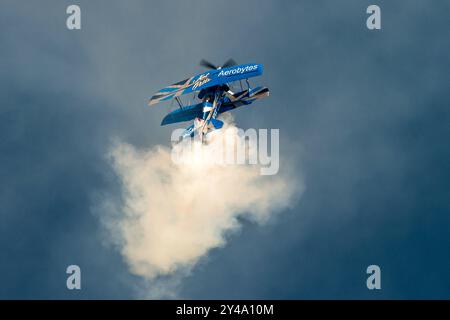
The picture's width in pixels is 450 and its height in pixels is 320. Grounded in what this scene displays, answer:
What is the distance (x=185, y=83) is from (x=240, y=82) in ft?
26.3

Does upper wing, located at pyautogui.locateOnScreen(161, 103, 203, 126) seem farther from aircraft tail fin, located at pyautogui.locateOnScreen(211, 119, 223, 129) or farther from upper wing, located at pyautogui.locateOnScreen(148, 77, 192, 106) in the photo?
aircraft tail fin, located at pyautogui.locateOnScreen(211, 119, 223, 129)

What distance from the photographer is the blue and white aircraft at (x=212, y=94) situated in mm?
97500

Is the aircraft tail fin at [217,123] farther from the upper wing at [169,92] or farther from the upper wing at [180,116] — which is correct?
the upper wing at [169,92]

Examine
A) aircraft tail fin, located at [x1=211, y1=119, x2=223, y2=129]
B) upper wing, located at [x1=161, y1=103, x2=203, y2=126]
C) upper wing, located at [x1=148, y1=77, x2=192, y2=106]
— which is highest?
upper wing, located at [x1=148, y1=77, x2=192, y2=106]

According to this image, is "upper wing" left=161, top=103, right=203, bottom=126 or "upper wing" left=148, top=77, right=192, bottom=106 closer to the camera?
"upper wing" left=148, top=77, right=192, bottom=106

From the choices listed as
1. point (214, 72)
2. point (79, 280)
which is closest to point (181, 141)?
point (214, 72)

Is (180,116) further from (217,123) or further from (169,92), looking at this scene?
(217,123)

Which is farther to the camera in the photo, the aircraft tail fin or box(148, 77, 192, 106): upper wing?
box(148, 77, 192, 106): upper wing

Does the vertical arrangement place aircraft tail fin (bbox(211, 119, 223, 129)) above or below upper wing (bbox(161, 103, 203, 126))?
below

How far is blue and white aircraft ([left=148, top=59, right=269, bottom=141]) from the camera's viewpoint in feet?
320

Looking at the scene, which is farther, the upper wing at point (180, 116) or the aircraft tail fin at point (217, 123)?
the upper wing at point (180, 116)

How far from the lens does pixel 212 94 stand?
100938mm

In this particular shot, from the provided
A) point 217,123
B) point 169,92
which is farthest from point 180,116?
point 217,123
